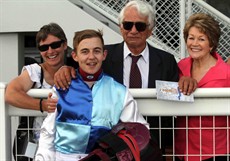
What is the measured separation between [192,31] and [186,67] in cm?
27

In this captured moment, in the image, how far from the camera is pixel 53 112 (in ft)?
8.74

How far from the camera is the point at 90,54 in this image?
104 inches

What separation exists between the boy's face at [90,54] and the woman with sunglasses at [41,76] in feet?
0.87

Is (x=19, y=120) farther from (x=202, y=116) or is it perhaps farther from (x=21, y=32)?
(x=21, y=32)

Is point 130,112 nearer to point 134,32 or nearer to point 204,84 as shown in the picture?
point 204,84

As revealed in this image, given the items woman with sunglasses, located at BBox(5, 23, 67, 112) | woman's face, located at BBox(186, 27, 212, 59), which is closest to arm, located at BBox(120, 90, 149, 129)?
woman with sunglasses, located at BBox(5, 23, 67, 112)

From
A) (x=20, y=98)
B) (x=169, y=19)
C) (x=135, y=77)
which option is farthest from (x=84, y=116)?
(x=169, y=19)

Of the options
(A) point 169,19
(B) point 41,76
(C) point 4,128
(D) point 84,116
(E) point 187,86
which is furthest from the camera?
(A) point 169,19

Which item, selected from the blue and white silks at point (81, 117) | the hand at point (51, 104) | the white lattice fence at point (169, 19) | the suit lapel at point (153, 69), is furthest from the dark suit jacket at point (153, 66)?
the white lattice fence at point (169, 19)

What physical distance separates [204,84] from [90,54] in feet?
2.51

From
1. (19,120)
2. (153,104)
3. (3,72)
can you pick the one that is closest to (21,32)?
(3,72)

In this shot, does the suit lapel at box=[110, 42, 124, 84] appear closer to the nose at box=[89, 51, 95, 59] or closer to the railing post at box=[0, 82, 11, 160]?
the nose at box=[89, 51, 95, 59]

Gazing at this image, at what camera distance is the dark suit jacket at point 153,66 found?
10.4 feet

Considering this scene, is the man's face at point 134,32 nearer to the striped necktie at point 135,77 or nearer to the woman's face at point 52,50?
the striped necktie at point 135,77
